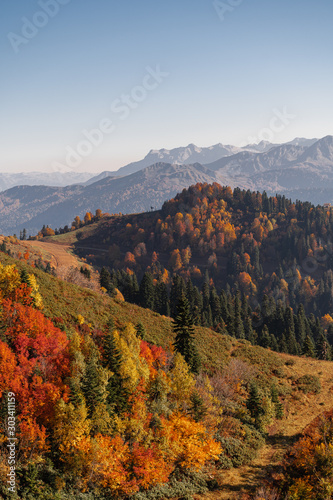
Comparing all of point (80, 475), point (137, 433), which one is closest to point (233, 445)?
point (137, 433)

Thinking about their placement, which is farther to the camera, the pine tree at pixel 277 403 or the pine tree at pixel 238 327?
the pine tree at pixel 238 327

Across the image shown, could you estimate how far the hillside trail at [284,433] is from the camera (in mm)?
38594

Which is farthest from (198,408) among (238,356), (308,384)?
(308,384)

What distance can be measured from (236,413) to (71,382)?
28.9m

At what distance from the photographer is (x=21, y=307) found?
49406 millimetres

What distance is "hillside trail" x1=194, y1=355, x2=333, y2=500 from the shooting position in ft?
127

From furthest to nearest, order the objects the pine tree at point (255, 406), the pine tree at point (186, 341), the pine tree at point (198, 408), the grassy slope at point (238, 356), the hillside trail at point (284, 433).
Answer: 1. the pine tree at point (186, 341)
2. the pine tree at point (255, 406)
3. the grassy slope at point (238, 356)
4. the pine tree at point (198, 408)
5. the hillside trail at point (284, 433)

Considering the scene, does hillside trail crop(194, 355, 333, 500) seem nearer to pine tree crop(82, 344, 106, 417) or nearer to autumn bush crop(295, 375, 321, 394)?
autumn bush crop(295, 375, 321, 394)

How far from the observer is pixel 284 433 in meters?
52.1

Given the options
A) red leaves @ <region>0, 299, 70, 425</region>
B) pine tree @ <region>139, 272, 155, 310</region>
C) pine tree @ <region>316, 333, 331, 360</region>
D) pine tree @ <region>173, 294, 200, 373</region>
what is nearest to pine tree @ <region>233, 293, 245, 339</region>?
pine tree @ <region>316, 333, 331, 360</region>

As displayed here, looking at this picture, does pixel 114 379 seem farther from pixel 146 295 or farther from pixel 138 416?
pixel 146 295

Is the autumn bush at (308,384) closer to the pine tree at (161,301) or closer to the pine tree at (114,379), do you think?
the pine tree at (114,379)

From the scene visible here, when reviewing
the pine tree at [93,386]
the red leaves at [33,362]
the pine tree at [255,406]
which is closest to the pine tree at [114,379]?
the pine tree at [93,386]

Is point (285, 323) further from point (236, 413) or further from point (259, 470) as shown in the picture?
point (259, 470)
